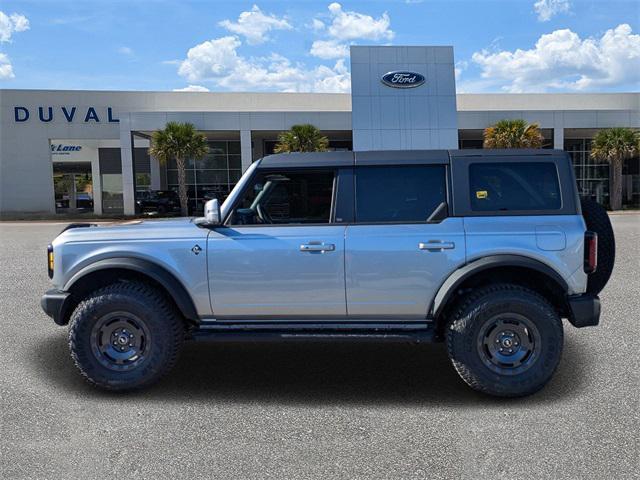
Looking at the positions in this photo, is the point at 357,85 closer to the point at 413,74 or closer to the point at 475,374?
the point at 413,74

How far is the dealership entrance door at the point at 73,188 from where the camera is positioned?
39531 mm

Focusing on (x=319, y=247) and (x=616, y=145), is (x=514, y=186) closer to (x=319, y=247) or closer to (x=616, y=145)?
(x=319, y=247)

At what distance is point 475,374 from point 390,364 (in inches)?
40.6

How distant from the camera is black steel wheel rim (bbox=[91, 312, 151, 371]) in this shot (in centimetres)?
417

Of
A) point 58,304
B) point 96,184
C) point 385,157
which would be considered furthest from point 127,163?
point 385,157

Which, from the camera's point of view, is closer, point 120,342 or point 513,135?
point 120,342

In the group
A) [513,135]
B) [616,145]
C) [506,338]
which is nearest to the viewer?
[506,338]

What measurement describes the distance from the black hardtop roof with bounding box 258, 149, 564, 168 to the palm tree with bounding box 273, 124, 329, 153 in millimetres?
23852

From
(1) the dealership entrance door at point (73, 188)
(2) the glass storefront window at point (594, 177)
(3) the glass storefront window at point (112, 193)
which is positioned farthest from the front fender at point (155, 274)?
(1) the dealership entrance door at point (73, 188)

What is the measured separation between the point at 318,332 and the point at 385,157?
1547 millimetres

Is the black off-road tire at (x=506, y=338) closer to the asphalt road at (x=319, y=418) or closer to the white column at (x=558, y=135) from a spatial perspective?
the asphalt road at (x=319, y=418)

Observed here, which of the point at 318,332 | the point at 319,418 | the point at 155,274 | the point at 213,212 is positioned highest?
the point at 213,212

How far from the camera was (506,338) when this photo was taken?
398 cm

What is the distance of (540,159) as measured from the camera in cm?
420
